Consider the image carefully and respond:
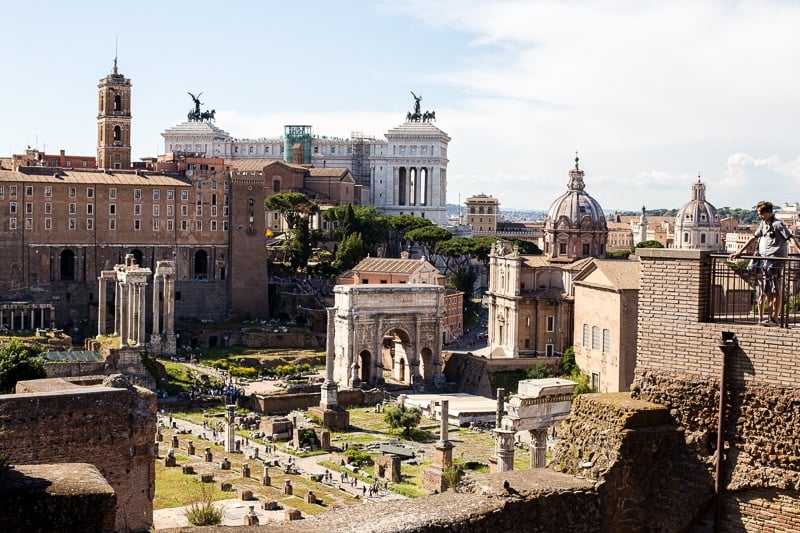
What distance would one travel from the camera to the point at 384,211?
102625mm

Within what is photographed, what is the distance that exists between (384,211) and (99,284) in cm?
4440

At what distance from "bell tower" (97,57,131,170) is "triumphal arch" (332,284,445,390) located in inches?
954

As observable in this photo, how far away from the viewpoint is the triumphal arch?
5562 cm

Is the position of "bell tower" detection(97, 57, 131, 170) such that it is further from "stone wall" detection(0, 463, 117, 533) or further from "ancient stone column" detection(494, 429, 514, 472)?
"stone wall" detection(0, 463, 117, 533)

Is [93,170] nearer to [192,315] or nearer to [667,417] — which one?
[192,315]

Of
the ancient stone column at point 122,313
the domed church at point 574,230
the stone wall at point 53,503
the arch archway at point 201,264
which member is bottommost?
the ancient stone column at point 122,313

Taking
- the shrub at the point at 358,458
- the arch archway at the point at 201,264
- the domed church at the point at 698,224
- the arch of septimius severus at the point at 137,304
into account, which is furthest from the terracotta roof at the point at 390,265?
the domed church at the point at 698,224

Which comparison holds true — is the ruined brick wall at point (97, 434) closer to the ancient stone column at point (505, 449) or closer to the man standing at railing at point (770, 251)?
the ancient stone column at point (505, 449)

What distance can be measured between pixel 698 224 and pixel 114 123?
4884 cm

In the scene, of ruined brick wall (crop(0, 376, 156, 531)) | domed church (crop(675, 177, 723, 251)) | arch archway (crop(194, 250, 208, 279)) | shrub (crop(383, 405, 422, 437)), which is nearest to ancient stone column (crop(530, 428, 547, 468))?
ruined brick wall (crop(0, 376, 156, 531))

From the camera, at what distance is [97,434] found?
19172 millimetres

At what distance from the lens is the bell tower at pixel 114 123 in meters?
72.6

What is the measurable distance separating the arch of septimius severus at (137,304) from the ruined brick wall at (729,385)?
1813 inches

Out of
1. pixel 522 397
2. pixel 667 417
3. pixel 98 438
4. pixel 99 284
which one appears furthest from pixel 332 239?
pixel 667 417
